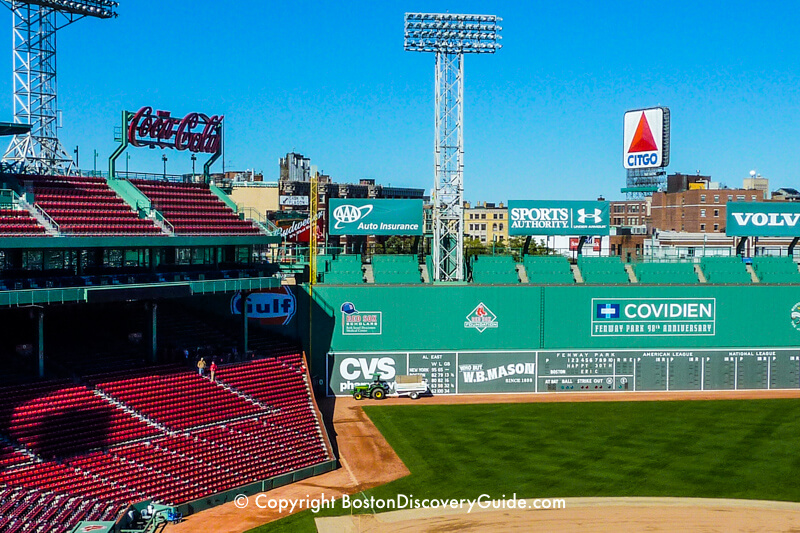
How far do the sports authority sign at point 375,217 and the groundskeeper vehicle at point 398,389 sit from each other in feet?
34.9

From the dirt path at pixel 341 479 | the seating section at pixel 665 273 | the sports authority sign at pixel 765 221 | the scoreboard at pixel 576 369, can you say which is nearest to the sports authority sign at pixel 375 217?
the scoreboard at pixel 576 369

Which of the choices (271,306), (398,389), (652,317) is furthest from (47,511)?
(652,317)

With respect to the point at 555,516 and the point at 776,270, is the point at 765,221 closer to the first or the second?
the point at 776,270

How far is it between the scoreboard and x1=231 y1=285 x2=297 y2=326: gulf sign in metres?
4.08

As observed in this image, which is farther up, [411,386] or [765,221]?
[765,221]

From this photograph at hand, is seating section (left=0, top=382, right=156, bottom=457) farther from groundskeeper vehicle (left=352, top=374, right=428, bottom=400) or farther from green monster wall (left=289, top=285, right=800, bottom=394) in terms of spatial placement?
groundskeeper vehicle (left=352, top=374, right=428, bottom=400)

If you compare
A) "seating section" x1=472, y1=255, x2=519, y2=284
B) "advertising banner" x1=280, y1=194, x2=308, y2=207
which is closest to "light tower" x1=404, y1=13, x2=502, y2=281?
"seating section" x1=472, y1=255, x2=519, y2=284

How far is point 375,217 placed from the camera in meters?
56.5

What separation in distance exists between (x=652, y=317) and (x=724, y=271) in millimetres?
7139

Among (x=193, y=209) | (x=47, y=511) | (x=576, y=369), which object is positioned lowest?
(x=47, y=511)

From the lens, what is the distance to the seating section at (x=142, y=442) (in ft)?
103

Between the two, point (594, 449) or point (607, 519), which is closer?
point (607, 519)

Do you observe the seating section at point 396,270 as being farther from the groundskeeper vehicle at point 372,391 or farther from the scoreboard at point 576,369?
the groundskeeper vehicle at point 372,391

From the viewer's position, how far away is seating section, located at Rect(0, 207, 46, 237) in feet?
123
